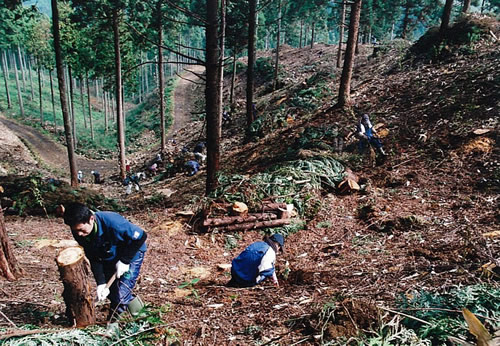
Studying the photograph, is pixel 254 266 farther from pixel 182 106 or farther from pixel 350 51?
pixel 182 106

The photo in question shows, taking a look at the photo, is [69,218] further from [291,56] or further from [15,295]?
[291,56]

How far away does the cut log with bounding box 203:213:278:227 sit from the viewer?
677 cm

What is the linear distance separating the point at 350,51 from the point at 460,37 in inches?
226

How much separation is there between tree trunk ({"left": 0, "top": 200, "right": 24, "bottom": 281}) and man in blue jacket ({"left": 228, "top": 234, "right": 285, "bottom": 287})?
2989 mm

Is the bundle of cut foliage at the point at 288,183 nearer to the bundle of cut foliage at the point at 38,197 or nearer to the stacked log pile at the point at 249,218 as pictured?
the stacked log pile at the point at 249,218

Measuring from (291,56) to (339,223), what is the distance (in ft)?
116

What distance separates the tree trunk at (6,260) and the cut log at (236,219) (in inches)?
130

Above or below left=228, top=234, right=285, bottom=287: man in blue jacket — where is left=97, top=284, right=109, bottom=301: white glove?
above

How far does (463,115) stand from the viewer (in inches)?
371

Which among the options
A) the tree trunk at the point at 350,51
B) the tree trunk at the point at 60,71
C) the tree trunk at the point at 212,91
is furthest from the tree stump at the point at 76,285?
the tree trunk at the point at 60,71

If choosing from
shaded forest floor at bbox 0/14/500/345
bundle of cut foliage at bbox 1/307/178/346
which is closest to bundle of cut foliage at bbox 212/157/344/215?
shaded forest floor at bbox 0/14/500/345

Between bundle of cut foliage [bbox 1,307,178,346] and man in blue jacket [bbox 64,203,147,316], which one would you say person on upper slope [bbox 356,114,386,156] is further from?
bundle of cut foliage [bbox 1,307,178,346]

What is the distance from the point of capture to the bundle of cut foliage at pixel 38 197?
831cm

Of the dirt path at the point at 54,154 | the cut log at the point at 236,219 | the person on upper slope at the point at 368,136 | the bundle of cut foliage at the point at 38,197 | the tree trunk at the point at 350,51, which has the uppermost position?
the tree trunk at the point at 350,51
